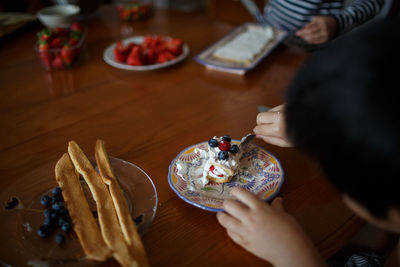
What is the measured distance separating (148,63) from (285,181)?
2.68 ft

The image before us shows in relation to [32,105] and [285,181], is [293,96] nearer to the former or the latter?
[285,181]

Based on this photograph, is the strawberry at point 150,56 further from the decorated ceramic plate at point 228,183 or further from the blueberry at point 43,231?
the blueberry at point 43,231

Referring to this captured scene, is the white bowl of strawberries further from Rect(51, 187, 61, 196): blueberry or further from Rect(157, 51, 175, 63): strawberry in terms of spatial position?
Rect(51, 187, 61, 196): blueberry

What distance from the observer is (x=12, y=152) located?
35.1 inches

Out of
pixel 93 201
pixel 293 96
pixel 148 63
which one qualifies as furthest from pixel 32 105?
pixel 293 96

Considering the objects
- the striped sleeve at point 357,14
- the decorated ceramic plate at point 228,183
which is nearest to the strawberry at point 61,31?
the decorated ceramic plate at point 228,183

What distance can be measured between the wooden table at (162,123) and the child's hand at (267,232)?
34 millimetres

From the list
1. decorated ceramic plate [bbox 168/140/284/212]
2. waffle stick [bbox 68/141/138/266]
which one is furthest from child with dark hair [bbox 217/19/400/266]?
waffle stick [bbox 68/141/138/266]

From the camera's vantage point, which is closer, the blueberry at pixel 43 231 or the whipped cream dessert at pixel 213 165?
the blueberry at pixel 43 231

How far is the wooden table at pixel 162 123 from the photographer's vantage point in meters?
0.67

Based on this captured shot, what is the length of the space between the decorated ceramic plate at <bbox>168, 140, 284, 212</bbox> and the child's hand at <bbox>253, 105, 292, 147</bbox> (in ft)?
0.16

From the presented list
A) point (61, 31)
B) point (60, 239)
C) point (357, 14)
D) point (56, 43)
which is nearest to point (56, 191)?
point (60, 239)

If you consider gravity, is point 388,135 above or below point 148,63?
above

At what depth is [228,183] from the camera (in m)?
0.78
